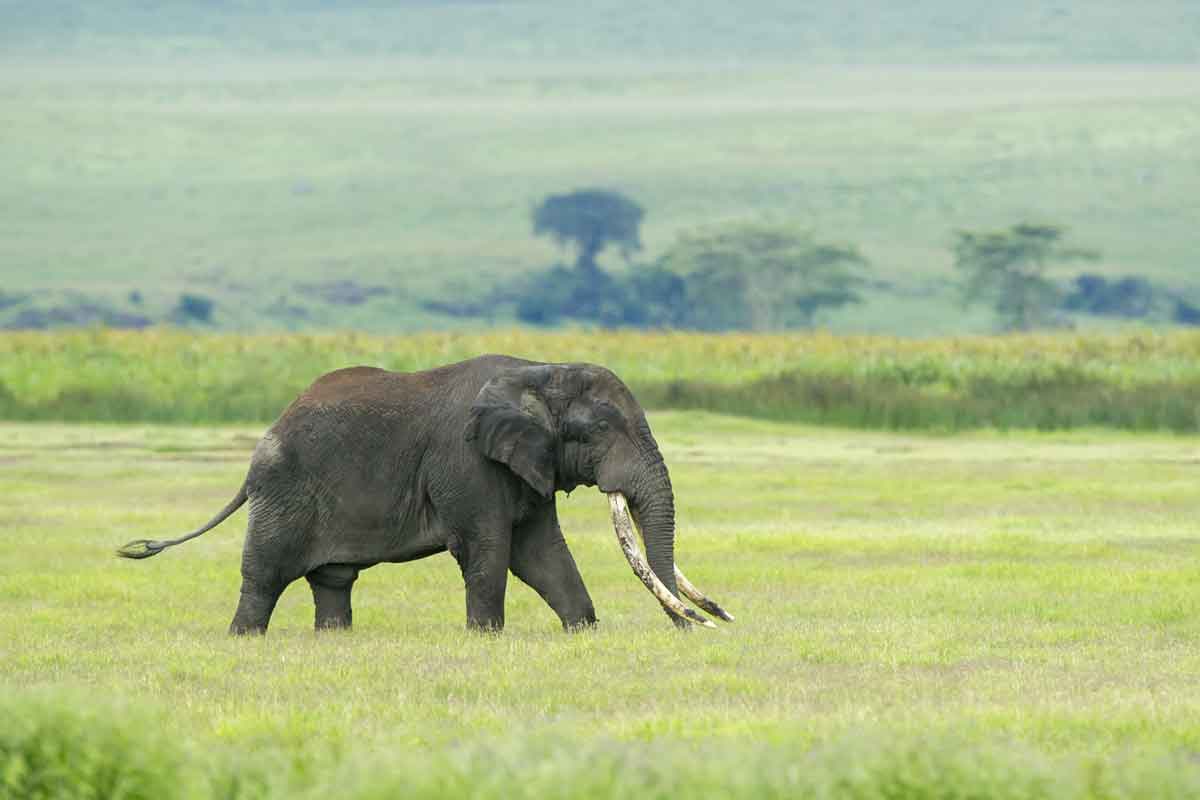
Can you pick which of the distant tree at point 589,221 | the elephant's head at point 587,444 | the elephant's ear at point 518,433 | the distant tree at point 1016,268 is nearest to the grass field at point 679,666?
the elephant's head at point 587,444

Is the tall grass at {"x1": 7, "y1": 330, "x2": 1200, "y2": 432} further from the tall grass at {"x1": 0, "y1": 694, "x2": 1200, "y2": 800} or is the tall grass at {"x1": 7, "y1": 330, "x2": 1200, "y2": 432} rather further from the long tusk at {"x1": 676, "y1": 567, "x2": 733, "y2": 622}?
the tall grass at {"x1": 0, "y1": 694, "x2": 1200, "y2": 800}

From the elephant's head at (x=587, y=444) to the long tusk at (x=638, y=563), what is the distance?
10 mm

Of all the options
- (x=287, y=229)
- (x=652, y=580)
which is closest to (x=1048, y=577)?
(x=652, y=580)

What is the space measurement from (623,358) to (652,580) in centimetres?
4541

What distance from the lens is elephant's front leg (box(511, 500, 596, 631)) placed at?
14.9m

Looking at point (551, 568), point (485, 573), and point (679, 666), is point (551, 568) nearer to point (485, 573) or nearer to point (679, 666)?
point (485, 573)

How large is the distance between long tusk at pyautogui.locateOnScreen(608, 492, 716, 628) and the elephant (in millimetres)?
27

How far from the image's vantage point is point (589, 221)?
17238 cm

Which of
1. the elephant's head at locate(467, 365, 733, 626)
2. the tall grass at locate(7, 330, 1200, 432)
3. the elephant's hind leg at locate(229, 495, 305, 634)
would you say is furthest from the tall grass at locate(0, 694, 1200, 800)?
the tall grass at locate(7, 330, 1200, 432)

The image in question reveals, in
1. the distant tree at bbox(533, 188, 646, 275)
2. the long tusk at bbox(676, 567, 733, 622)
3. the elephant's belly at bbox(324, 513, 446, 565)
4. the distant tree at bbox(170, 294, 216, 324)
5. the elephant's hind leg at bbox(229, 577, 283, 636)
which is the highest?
the distant tree at bbox(533, 188, 646, 275)

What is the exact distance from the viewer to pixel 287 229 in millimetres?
195500

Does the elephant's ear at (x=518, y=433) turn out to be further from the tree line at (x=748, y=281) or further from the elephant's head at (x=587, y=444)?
the tree line at (x=748, y=281)

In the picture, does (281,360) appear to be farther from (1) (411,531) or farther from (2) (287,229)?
(2) (287,229)

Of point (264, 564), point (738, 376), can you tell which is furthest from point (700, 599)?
point (738, 376)
